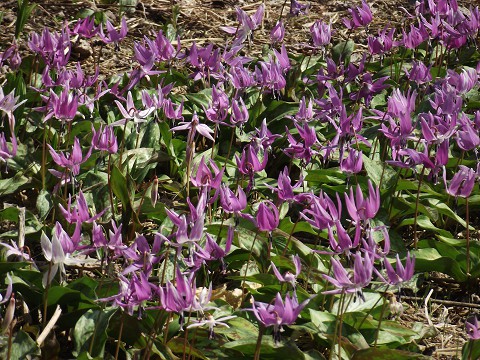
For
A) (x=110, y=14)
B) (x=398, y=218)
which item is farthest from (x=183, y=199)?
(x=110, y=14)

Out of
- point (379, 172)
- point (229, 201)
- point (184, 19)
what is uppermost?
point (229, 201)

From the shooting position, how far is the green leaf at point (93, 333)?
6.97 feet

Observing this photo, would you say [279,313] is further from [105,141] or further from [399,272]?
[105,141]

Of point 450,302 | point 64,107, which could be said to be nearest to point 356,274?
point 450,302

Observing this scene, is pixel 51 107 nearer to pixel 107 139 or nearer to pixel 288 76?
pixel 107 139

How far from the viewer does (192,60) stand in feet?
11.5

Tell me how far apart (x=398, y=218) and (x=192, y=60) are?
106 centimetres

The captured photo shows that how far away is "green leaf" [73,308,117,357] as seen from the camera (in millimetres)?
2125

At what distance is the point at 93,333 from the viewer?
211cm

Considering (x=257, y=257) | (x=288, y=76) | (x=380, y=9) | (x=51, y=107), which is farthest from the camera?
(x=380, y=9)

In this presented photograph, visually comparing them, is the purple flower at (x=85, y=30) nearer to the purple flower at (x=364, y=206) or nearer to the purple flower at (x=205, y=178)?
the purple flower at (x=205, y=178)

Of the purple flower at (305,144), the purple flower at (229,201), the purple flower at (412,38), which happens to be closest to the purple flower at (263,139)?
the purple flower at (305,144)

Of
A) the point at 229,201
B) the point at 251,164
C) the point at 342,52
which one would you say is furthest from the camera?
the point at 342,52

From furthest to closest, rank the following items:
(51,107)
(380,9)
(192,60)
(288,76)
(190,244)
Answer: (380,9)
(288,76)
(192,60)
(51,107)
(190,244)
